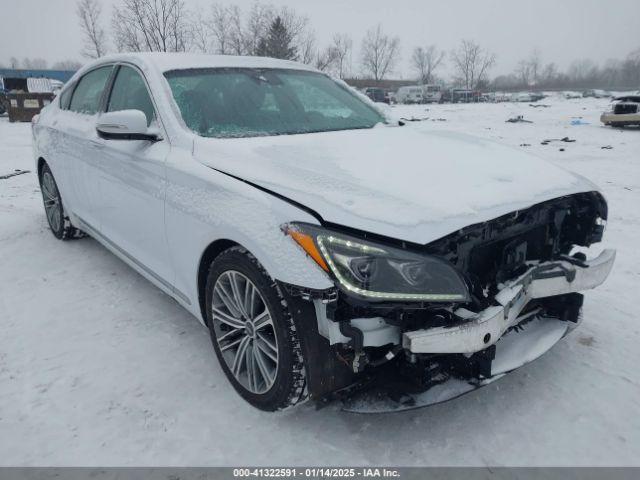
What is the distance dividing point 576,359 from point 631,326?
0.62m

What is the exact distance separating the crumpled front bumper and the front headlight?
11 centimetres

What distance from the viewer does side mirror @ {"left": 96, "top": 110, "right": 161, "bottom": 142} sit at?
97.7 inches

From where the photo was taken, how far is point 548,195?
209 cm

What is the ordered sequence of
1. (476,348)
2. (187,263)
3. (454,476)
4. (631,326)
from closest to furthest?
(476,348)
(454,476)
(187,263)
(631,326)

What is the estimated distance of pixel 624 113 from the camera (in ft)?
49.2

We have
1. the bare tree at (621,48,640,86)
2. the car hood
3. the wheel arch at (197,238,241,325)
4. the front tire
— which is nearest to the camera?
the car hood

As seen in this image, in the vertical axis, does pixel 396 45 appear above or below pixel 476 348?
above

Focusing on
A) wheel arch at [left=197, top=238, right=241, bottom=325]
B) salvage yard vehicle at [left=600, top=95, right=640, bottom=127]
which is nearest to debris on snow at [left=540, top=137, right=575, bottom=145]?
salvage yard vehicle at [left=600, top=95, right=640, bottom=127]

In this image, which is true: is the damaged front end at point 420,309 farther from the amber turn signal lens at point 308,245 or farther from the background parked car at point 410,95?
the background parked car at point 410,95

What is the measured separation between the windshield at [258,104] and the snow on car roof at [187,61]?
0.07 meters

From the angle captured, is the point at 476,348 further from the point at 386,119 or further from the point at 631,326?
the point at 386,119

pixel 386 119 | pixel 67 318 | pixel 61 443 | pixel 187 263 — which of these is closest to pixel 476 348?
pixel 187 263

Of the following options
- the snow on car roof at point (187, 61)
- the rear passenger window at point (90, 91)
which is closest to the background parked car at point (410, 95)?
the rear passenger window at point (90, 91)

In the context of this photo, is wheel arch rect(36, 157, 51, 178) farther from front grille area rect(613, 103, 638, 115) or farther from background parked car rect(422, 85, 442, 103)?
background parked car rect(422, 85, 442, 103)
